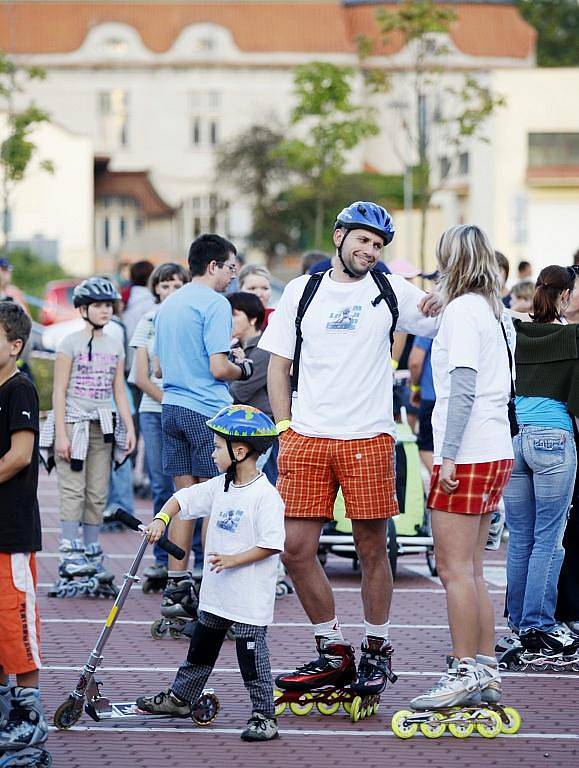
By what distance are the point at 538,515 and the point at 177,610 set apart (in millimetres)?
2133

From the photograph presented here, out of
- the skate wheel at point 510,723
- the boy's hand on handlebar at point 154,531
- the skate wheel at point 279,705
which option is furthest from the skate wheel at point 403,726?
the boy's hand on handlebar at point 154,531

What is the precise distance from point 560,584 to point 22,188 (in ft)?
196

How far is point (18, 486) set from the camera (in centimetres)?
609

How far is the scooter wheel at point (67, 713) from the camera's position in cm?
643

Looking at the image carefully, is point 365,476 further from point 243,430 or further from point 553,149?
point 553,149

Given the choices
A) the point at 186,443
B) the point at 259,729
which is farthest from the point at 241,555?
the point at 186,443

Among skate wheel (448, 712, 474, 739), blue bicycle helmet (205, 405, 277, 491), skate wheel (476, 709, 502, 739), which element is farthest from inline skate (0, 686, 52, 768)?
skate wheel (476, 709, 502, 739)

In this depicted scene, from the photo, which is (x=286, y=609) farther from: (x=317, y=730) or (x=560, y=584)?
(x=317, y=730)

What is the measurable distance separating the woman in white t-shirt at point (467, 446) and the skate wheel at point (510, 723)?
9 cm

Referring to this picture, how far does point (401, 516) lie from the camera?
10531 mm

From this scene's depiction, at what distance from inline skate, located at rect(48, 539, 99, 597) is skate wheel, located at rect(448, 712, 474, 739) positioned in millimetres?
3854

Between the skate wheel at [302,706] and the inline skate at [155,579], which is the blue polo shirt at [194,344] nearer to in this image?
the inline skate at [155,579]

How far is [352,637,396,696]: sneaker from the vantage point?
673 centimetres

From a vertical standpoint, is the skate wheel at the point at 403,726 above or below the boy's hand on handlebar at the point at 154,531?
below
